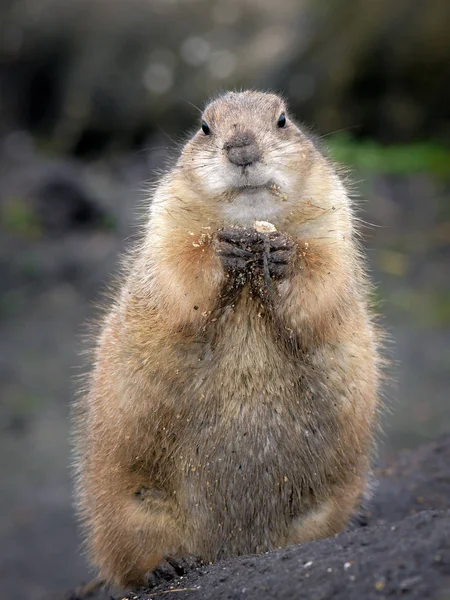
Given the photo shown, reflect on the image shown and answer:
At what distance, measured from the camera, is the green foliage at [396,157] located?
19672mm

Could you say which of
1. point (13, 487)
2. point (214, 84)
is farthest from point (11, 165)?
point (13, 487)

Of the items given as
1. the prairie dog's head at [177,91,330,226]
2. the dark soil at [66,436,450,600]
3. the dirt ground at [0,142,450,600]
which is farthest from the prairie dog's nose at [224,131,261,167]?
the dark soil at [66,436,450,600]

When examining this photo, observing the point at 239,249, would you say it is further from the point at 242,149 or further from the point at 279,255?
the point at 242,149

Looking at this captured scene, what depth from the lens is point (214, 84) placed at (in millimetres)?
23422

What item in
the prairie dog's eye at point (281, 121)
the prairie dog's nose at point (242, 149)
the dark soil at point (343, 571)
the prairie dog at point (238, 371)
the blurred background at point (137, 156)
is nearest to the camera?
the dark soil at point (343, 571)

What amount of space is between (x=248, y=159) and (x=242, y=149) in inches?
3.0

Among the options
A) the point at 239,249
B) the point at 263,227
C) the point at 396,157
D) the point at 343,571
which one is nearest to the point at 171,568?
the point at 343,571

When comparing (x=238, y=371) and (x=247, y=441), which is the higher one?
(x=238, y=371)

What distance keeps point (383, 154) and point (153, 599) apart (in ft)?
55.1

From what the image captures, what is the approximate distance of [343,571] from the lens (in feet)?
12.3

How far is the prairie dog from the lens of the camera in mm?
5086

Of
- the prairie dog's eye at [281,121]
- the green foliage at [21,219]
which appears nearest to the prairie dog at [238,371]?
the prairie dog's eye at [281,121]

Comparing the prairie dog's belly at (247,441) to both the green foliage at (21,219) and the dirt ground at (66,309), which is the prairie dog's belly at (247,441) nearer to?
the dirt ground at (66,309)

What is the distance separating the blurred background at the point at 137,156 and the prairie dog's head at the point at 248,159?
4.43m
